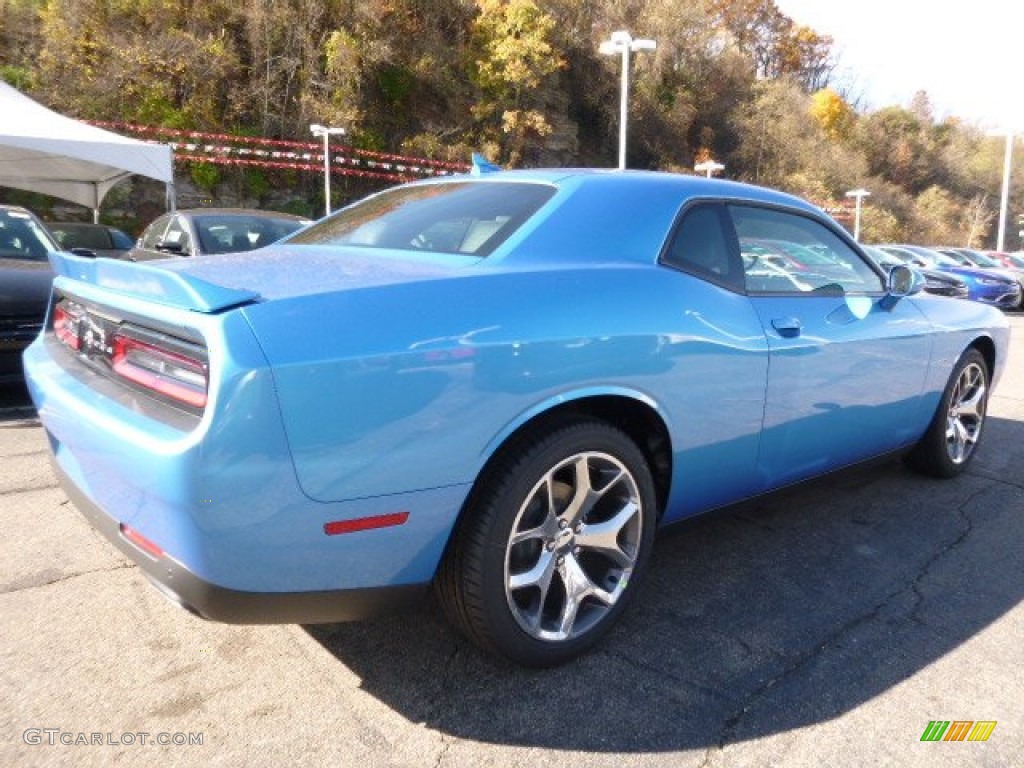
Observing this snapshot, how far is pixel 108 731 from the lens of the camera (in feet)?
6.26

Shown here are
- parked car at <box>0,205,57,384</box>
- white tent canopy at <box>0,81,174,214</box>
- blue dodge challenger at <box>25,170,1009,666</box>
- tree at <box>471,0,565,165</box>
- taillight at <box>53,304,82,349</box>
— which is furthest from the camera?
tree at <box>471,0,565,165</box>

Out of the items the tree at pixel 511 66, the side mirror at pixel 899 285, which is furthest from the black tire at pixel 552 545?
the tree at pixel 511 66

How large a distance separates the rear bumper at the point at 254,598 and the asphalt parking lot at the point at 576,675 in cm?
33

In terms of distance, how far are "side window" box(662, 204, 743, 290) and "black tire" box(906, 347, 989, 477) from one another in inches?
74.6

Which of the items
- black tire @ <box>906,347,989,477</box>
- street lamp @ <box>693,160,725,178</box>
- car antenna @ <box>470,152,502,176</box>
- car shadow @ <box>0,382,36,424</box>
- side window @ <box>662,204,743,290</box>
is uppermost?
street lamp @ <box>693,160,725,178</box>

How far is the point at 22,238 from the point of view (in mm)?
6273

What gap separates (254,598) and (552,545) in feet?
2.83

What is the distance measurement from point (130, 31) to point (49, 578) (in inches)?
886

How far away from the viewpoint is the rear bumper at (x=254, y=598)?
5.60ft

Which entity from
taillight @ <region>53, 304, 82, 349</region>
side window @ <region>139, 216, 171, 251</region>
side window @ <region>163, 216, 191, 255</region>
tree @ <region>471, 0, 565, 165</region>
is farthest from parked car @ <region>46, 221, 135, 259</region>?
tree @ <region>471, 0, 565, 165</region>

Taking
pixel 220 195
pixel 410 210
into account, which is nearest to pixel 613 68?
pixel 220 195

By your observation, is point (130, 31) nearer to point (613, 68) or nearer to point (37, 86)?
point (37, 86)

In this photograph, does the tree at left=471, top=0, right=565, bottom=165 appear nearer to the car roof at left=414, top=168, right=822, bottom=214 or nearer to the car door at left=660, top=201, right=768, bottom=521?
the car roof at left=414, top=168, right=822, bottom=214

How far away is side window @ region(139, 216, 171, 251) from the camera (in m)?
8.16
